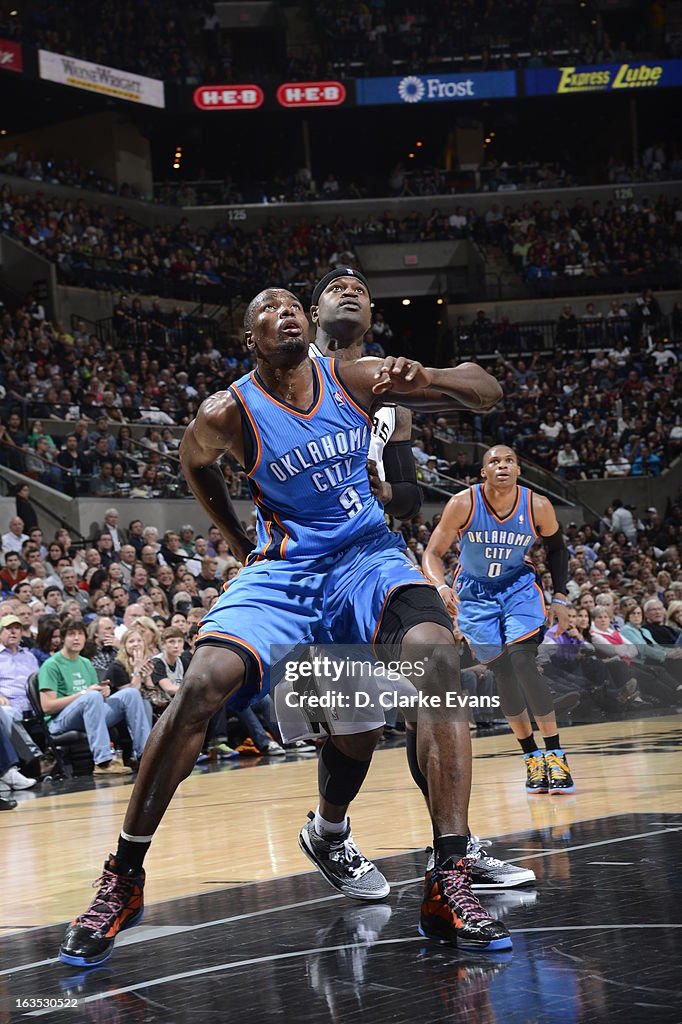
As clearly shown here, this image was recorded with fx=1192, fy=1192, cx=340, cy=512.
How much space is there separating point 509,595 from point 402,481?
2.55 metres

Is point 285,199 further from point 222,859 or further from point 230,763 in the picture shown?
point 222,859

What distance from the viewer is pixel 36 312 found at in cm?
2117

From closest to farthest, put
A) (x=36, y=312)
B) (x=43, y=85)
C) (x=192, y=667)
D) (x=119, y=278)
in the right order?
(x=192, y=667), (x=36, y=312), (x=119, y=278), (x=43, y=85)

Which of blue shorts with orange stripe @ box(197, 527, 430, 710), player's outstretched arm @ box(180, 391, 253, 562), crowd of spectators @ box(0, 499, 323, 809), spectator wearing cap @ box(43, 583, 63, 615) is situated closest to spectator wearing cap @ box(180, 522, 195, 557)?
crowd of spectators @ box(0, 499, 323, 809)

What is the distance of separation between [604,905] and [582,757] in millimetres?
5173

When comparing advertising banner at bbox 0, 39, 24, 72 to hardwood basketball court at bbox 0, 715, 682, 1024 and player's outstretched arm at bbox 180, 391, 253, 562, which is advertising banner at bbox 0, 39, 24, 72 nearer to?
hardwood basketball court at bbox 0, 715, 682, 1024

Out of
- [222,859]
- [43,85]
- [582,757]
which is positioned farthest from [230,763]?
[43,85]

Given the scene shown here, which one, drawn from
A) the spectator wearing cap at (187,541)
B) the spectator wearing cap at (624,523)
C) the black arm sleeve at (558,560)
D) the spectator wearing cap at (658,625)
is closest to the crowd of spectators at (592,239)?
the spectator wearing cap at (624,523)

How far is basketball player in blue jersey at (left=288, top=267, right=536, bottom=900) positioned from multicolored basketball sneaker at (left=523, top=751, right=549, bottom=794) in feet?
7.00

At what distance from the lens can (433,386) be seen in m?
3.48

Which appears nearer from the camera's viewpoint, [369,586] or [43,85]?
[369,586]

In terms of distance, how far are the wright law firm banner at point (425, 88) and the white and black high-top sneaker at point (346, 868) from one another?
2741 centimetres

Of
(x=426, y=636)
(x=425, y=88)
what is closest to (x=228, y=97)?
(x=425, y=88)

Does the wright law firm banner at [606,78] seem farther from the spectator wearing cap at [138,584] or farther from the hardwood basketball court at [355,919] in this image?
the hardwood basketball court at [355,919]
